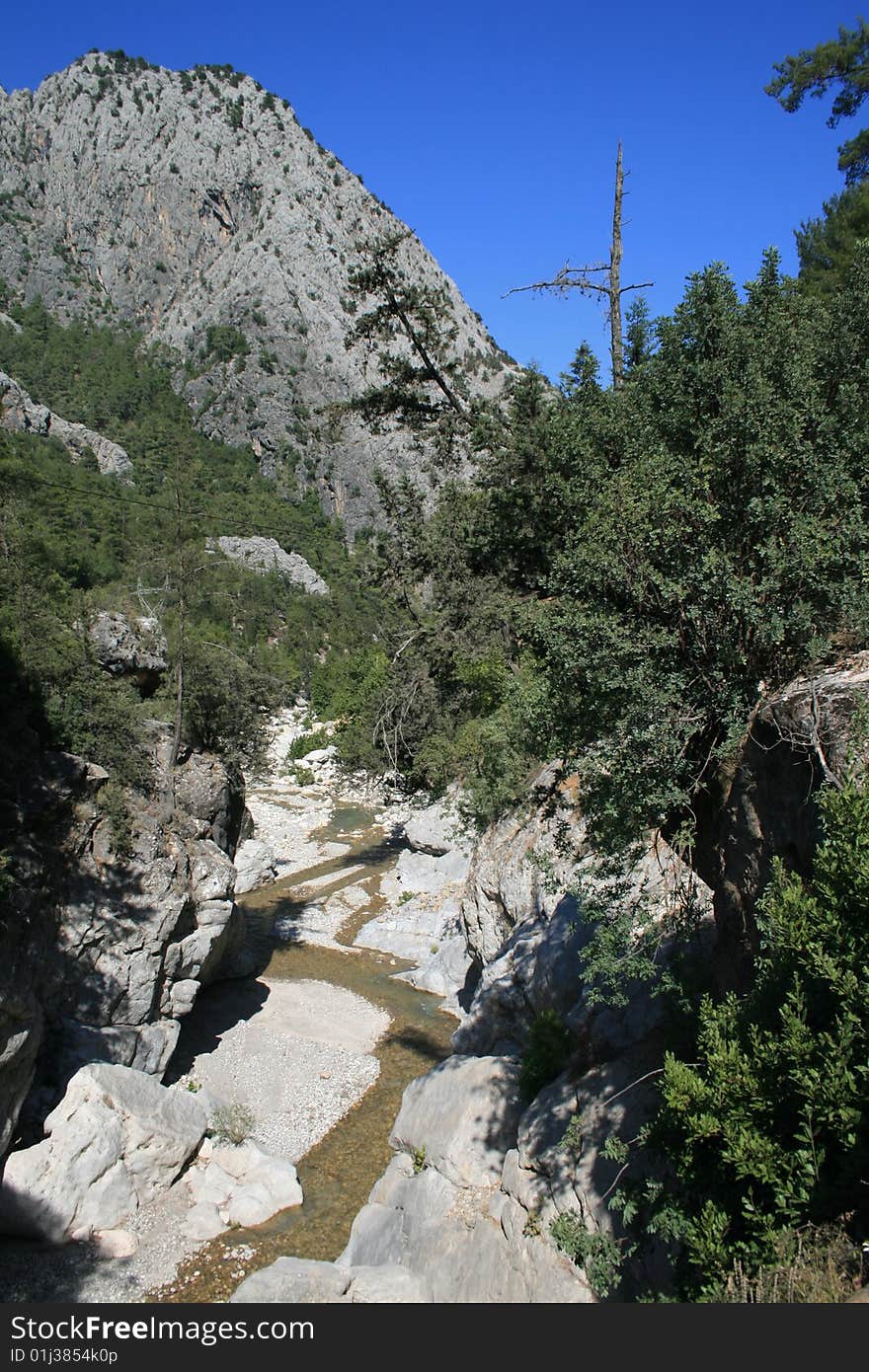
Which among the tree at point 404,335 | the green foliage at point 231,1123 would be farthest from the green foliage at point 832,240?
the green foliage at point 231,1123

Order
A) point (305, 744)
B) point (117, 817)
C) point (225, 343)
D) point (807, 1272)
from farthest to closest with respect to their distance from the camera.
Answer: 1. point (225, 343)
2. point (305, 744)
3. point (117, 817)
4. point (807, 1272)

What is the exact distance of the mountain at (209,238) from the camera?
105812mm

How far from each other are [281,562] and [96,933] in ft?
Result: 246

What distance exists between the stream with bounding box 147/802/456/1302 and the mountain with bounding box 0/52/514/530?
78.7 metres

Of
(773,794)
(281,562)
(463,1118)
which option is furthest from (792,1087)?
(281,562)

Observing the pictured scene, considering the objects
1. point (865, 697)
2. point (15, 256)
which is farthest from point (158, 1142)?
point (15, 256)

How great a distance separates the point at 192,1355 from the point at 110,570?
3862 cm

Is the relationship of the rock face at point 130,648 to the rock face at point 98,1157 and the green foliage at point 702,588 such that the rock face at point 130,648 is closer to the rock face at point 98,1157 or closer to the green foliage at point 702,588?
the rock face at point 98,1157

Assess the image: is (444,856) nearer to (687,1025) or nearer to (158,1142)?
(158,1142)

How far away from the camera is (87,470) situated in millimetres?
74188

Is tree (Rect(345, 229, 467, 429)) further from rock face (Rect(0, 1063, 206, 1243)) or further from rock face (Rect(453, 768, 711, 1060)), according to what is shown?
rock face (Rect(0, 1063, 206, 1243))

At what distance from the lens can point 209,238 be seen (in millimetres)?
120438

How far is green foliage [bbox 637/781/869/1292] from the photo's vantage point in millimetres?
4406

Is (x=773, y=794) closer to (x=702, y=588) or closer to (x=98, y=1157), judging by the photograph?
(x=702, y=588)
